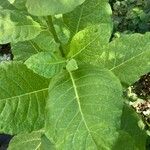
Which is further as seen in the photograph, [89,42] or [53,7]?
[89,42]

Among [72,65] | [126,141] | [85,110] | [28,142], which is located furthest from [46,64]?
[28,142]

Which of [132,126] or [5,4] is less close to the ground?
[5,4]

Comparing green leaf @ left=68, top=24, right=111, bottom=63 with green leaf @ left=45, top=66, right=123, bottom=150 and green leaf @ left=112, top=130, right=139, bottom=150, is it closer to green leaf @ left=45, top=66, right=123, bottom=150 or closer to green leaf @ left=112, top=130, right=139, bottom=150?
green leaf @ left=45, top=66, right=123, bottom=150

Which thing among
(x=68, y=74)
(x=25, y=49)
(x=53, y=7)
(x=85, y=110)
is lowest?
(x=85, y=110)

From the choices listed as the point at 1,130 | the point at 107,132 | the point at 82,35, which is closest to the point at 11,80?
the point at 1,130

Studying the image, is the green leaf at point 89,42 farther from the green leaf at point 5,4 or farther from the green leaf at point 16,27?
the green leaf at point 5,4

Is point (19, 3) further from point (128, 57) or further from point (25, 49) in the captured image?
point (128, 57)

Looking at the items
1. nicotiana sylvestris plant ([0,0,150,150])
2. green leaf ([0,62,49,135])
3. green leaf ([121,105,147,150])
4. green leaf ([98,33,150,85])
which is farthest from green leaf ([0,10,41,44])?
green leaf ([121,105,147,150])

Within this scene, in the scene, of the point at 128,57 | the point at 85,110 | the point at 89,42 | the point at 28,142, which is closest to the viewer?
the point at 85,110
